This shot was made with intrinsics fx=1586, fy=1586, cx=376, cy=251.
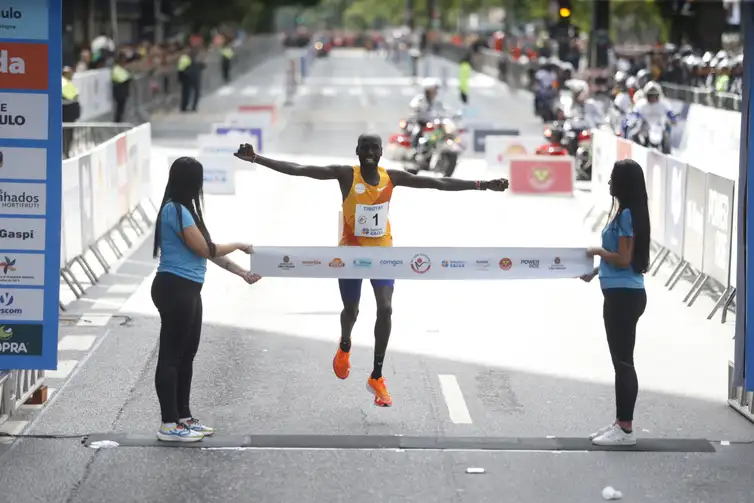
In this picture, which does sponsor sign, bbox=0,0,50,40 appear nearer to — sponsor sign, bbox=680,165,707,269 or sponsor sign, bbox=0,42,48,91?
sponsor sign, bbox=0,42,48,91

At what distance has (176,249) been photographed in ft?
32.2

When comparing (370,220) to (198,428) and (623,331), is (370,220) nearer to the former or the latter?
(198,428)

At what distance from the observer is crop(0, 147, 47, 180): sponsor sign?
34.0ft

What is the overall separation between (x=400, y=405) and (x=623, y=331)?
2107 millimetres

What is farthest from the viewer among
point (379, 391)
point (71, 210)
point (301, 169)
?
point (71, 210)

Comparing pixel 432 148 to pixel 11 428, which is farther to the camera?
pixel 432 148

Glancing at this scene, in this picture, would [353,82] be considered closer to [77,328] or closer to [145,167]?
[145,167]

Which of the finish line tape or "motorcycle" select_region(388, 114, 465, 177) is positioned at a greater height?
the finish line tape

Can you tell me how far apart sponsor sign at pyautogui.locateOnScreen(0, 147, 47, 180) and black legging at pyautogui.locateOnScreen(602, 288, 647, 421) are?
148 inches

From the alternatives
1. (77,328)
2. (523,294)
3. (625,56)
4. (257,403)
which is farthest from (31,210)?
(625,56)

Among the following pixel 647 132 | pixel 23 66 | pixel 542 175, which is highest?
pixel 23 66

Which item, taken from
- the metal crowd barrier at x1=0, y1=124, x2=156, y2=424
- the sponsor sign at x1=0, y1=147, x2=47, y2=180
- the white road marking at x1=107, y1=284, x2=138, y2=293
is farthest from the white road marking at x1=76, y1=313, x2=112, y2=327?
the sponsor sign at x1=0, y1=147, x2=47, y2=180

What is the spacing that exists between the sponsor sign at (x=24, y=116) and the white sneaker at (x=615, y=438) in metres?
4.10

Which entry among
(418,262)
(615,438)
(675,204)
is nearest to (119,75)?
(675,204)
